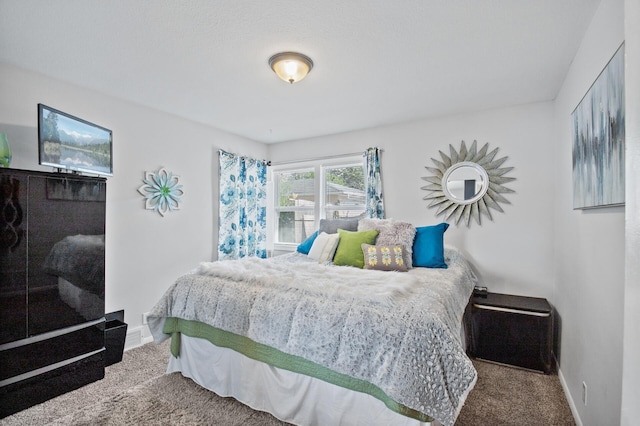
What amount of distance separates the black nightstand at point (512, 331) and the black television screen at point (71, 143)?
343 centimetres

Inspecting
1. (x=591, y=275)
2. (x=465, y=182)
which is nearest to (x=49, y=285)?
A: (x=591, y=275)

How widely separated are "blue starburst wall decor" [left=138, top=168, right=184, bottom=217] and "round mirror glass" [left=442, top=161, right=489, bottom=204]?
303 centimetres

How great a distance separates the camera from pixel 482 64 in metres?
2.29

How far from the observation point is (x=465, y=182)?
131 inches

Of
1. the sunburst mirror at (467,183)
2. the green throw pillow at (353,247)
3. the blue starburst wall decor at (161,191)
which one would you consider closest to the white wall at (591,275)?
the sunburst mirror at (467,183)

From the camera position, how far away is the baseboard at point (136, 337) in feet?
9.64

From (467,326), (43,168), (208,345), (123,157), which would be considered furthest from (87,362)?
(467,326)

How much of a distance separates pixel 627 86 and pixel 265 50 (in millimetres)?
1958

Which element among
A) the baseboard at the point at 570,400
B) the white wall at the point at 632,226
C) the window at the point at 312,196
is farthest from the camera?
the window at the point at 312,196

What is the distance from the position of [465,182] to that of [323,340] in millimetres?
2536

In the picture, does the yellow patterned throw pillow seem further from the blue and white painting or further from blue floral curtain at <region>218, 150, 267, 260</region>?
blue floral curtain at <region>218, 150, 267, 260</region>

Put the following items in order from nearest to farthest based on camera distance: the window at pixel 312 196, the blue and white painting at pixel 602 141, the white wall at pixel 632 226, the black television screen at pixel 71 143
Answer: the white wall at pixel 632 226 < the blue and white painting at pixel 602 141 < the black television screen at pixel 71 143 < the window at pixel 312 196

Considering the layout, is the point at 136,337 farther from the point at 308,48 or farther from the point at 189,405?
the point at 308,48

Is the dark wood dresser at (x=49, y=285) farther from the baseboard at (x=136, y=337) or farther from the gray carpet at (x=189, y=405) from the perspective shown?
the baseboard at (x=136, y=337)
